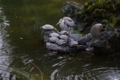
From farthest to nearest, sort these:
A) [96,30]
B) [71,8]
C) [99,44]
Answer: [71,8], [96,30], [99,44]

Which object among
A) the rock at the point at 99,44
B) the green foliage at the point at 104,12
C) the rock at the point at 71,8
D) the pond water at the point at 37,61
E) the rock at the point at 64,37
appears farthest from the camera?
the rock at the point at 71,8

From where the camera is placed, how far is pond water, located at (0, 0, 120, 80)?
19.1 ft

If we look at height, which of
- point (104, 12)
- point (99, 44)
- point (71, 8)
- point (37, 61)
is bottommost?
point (37, 61)

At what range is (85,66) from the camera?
6449mm

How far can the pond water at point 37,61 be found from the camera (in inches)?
230

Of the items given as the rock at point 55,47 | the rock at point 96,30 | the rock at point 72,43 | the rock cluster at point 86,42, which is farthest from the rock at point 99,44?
the rock at point 55,47

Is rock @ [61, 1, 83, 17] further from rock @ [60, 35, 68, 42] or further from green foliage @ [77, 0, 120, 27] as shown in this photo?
rock @ [60, 35, 68, 42]

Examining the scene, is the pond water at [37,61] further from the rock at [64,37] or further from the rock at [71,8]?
the rock at [71,8]

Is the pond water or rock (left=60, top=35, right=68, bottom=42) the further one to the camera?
rock (left=60, top=35, right=68, bottom=42)

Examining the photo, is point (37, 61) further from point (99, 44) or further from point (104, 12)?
point (104, 12)

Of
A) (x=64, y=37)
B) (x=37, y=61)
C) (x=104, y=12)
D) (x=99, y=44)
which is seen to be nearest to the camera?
(x=37, y=61)

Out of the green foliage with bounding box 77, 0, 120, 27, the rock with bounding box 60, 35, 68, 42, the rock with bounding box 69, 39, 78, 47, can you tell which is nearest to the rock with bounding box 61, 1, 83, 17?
the green foliage with bounding box 77, 0, 120, 27

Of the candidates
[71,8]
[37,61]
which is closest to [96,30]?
[37,61]

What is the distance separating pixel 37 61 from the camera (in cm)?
674
